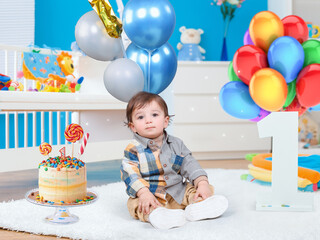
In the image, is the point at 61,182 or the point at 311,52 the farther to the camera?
the point at 311,52

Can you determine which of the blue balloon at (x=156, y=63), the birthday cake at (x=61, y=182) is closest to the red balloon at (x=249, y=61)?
the blue balloon at (x=156, y=63)

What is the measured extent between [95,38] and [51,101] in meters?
0.56

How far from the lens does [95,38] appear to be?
1.67m

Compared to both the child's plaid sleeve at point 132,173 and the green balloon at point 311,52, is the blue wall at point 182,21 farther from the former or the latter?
the child's plaid sleeve at point 132,173

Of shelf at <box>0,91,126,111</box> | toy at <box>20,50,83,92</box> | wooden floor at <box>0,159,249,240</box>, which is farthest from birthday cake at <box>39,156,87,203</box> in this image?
toy at <box>20,50,83,92</box>

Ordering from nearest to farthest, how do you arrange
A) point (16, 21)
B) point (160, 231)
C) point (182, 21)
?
point (160, 231) < point (16, 21) < point (182, 21)

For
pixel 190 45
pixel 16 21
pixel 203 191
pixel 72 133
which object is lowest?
pixel 203 191

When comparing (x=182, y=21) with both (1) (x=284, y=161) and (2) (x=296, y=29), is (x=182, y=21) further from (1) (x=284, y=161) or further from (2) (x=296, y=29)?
(1) (x=284, y=161)

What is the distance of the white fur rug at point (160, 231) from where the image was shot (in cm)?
109

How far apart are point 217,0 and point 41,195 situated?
268 cm

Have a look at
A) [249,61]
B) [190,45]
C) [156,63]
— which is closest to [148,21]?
[156,63]

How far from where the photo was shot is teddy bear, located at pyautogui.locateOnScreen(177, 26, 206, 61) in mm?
3371

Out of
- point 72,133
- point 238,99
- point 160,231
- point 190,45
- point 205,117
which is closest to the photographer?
point 160,231

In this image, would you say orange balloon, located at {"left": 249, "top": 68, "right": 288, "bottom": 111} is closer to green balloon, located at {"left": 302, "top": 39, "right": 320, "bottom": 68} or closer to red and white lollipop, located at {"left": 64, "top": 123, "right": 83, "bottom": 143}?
green balloon, located at {"left": 302, "top": 39, "right": 320, "bottom": 68}
